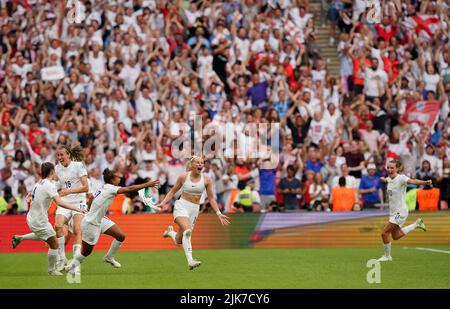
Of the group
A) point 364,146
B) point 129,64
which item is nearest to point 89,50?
point 129,64

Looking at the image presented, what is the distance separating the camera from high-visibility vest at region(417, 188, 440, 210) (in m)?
30.1

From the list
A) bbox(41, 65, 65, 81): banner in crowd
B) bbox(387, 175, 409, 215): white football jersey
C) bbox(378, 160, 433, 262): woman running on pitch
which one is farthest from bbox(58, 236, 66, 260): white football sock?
bbox(41, 65, 65, 81): banner in crowd

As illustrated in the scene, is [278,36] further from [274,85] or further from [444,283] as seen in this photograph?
[444,283]

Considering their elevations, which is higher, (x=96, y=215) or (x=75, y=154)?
(x=75, y=154)

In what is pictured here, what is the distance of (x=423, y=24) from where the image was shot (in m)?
35.6

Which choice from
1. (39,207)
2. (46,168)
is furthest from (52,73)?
(46,168)

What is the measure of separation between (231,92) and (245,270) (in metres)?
11.8

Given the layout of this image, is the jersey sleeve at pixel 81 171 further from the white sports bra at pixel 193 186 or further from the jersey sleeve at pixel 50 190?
the white sports bra at pixel 193 186

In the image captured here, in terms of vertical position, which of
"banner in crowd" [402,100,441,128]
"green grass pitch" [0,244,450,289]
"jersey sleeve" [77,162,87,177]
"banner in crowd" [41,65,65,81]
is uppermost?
"banner in crowd" [41,65,65,81]

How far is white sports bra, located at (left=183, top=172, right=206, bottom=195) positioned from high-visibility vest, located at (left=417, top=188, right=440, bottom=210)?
9.39m

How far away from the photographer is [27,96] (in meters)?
32.6

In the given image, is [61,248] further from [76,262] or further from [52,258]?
[76,262]

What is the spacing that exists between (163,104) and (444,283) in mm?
14737

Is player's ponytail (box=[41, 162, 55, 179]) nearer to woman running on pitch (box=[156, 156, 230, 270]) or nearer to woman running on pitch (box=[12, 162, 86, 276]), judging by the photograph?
woman running on pitch (box=[12, 162, 86, 276])
